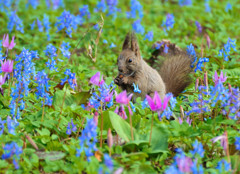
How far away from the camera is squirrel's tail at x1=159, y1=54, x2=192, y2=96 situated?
13.7ft

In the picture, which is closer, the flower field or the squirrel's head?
the flower field

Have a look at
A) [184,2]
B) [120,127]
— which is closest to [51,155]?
[120,127]

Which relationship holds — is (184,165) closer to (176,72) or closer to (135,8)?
(176,72)

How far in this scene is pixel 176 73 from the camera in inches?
171

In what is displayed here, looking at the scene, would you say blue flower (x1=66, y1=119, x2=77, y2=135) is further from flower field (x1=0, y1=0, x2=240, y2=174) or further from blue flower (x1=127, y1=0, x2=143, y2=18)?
blue flower (x1=127, y1=0, x2=143, y2=18)

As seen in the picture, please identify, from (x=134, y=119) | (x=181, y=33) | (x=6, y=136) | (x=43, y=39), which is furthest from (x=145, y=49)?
(x=6, y=136)

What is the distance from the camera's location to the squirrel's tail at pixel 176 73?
4.18 metres

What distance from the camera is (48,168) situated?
236 centimetres

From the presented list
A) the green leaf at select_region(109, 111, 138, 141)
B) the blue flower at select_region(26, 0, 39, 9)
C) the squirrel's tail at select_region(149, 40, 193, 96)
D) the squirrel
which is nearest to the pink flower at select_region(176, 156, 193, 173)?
the green leaf at select_region(109, 111, 138, 141)

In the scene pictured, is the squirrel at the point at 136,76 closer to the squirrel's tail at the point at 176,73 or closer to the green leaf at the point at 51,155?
the squirrel's tail at the point at 176,73

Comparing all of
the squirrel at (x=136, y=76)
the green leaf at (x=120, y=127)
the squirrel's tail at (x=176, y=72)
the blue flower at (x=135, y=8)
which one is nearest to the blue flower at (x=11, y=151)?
the green leaf at (x=120, y=127)

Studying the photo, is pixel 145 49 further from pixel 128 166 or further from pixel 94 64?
pixel 128 166

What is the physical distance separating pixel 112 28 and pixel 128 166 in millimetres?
4373

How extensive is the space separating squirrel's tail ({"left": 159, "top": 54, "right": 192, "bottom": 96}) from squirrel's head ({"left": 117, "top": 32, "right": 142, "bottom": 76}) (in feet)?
A: 1.68
